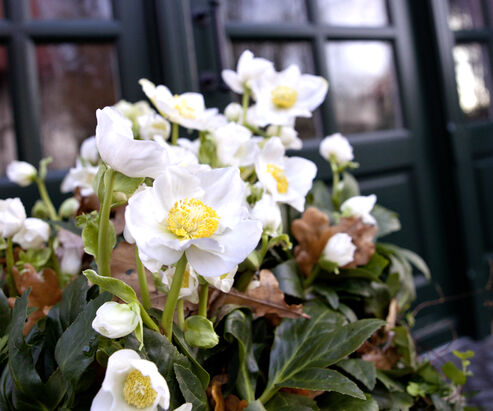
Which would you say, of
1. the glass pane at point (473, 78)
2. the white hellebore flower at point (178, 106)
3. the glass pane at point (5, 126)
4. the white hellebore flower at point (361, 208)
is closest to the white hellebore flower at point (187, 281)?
the white hellebore flower at point (178, 106)

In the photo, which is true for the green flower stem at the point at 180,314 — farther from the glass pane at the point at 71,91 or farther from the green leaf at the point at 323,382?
the glass pane at the point at 71,91

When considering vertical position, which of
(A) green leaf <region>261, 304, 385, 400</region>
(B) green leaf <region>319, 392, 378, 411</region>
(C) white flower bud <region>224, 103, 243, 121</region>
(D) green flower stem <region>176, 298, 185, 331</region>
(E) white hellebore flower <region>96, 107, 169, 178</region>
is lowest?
(B) green leaf <region>319, 392, 378, 411</region>

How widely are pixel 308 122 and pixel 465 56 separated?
2.98 ft

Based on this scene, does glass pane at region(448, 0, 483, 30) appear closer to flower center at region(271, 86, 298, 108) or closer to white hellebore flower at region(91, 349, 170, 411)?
flower center at region(271, 86, 298, 108)

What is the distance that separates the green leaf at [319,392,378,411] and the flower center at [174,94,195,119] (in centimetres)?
35

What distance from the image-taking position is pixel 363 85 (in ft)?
6.13

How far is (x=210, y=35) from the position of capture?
4.71ft

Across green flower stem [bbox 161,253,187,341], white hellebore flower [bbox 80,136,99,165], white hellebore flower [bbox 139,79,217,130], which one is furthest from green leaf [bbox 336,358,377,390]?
white hellebore flower [bbox 80,136,99,165]

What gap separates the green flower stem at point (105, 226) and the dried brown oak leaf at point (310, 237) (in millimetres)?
297

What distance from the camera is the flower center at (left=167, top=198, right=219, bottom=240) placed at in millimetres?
379

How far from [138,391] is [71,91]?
1138 mm

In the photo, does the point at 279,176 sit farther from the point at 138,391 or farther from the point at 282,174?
the point at 138,391

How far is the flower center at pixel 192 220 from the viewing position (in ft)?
1.24

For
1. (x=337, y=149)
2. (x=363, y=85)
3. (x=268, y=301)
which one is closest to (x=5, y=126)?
(x=337, y=149)
